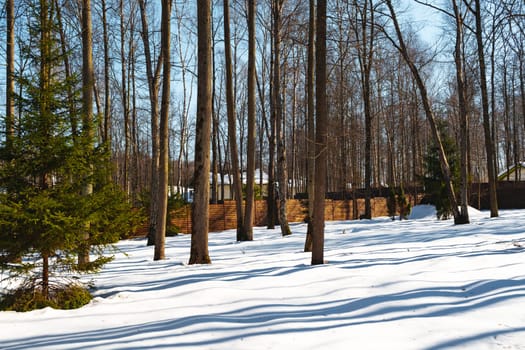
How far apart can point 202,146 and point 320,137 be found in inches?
80.3

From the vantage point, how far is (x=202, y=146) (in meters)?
7.33

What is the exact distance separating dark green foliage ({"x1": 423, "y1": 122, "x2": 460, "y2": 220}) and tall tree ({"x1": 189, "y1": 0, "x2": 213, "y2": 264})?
12687 millimetres

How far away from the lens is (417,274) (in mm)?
5500

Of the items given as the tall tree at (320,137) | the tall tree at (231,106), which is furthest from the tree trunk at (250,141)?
the tall tree at (320,137)

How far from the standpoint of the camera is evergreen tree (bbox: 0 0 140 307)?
4535mm

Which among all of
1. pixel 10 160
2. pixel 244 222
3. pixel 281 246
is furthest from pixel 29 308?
pixel 244 222

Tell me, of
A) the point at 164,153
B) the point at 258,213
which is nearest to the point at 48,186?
the point at 164,153

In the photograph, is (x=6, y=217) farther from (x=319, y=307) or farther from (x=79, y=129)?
(x=319, y=307)

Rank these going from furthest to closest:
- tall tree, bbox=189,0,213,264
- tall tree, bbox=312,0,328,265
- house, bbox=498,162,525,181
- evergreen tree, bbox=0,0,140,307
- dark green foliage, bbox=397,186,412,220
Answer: house, bbox=498,162,525,181, dark green foliage, bbox=397,186,412,220, tall tree, bbox=189,0,213,264, tall tree, bbox=312,0,328,265, evergreen tree, bbox=0,0,140,307

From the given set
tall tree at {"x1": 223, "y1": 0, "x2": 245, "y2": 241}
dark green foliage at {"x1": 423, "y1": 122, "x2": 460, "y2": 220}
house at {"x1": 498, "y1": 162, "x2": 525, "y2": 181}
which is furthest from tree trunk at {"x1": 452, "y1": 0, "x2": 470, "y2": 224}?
house at {"x1": 498, "y1": 162, "x2": 525, "y2": 181}

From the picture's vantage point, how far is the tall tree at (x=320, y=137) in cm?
675

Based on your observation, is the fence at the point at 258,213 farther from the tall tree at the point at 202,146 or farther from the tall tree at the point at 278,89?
the tall tree at the point at 202,146

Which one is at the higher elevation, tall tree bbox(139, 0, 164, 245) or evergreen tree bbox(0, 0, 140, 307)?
tall tree bbox(139, 0, 164, 245)

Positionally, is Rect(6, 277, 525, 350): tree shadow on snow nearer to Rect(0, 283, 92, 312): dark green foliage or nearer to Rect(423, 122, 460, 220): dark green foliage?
Rect(0, 283, 92, 312): dark green foliage
